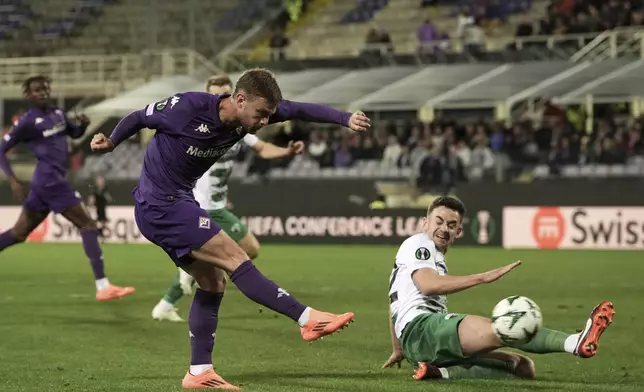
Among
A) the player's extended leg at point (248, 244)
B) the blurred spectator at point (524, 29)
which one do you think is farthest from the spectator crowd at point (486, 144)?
the player's extended leg at point (248, 244)

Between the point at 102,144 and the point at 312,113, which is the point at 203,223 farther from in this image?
the point at 312,113

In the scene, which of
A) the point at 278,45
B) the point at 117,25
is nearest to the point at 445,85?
the point at 278,45

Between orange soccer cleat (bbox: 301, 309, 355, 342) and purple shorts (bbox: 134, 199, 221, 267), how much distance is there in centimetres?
90

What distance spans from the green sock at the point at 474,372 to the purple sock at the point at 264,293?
1.30m

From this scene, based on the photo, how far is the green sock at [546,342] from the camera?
818cm

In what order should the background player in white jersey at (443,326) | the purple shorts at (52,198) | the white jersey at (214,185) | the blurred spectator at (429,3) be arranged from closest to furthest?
the background player in white jersey at (443,326) < the white jersey at (214,185) < the purple shorts at (52,198) < the blurred spectator at (429,3)

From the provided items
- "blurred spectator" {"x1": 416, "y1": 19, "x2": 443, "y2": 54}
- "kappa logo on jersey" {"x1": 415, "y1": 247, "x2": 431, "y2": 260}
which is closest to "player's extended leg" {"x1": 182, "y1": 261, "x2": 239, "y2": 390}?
"kappa logo on jersey" {"x1": 415, "y1": 247, "x2": 431, "y2": 260}

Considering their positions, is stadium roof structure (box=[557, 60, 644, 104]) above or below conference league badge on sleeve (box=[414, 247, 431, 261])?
above

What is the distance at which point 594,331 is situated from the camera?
7910mm

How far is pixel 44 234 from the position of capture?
102 feet

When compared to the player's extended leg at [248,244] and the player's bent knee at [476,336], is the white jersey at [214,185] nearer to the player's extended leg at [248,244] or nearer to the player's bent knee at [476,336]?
the player's extended leg at [248,244]

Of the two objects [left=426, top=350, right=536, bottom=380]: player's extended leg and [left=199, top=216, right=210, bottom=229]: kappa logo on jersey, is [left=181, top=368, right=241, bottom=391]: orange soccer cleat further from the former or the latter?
[left=426, top=350, right=536, bottom=380]: player's extended leg

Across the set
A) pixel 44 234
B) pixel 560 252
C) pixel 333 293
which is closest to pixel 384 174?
pixel 560 252

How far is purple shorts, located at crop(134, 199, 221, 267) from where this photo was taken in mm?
8227
